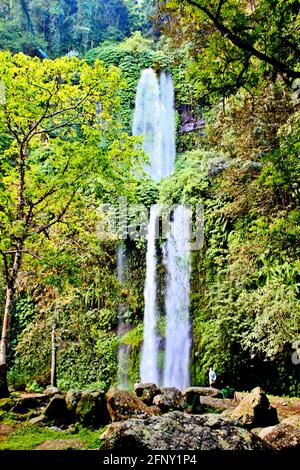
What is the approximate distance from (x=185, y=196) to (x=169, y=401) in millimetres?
9540

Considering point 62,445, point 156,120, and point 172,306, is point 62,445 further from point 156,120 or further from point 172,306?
point 156,120

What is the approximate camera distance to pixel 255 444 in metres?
3.02

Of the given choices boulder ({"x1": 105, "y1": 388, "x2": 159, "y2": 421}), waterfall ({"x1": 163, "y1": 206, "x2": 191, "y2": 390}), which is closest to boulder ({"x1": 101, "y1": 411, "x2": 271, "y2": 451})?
boulder ({"x1": 105, "y1": 388, "x2": 159, "y2": 421})

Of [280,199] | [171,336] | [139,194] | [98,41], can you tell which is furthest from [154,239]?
[98,41]

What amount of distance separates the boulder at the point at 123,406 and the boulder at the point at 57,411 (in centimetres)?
75

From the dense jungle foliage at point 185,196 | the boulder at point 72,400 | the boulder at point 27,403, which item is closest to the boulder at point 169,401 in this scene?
the boulder at point 72,400

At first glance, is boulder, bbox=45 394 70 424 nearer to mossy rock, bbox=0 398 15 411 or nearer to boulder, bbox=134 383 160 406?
mossy rock, bbox=0 398 15 411

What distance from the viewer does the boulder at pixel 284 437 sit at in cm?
368

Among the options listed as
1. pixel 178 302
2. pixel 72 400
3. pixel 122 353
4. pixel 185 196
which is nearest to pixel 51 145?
pixel 72 400

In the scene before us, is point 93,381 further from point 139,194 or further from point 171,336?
point 139,194

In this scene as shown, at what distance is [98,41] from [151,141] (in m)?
11.1

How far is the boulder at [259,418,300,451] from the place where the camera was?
3679 mm

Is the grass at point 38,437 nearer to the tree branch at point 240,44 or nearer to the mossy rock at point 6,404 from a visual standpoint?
the mossy rock at point 6,404

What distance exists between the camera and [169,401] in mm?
6223
